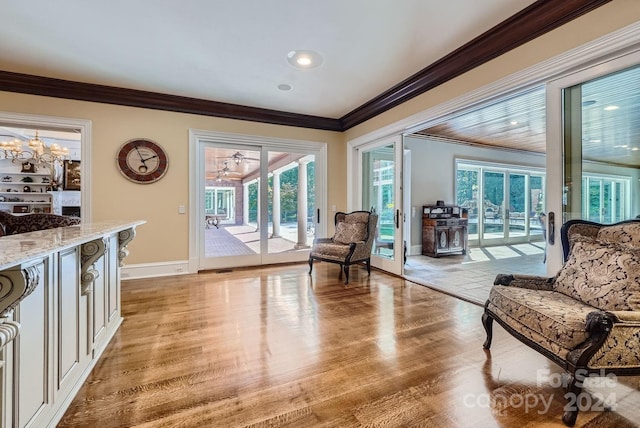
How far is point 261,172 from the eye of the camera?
4945mm

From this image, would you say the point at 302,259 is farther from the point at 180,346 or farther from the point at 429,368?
the point at 429,368

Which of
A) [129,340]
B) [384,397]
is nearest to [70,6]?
[129,340]

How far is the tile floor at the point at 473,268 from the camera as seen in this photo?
144 inches

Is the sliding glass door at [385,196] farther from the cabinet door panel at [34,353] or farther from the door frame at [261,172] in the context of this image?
the cabinet door panel at [34,353]

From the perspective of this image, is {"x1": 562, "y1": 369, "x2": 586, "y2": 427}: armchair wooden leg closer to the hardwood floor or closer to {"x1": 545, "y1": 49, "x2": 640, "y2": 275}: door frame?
the hardwood floor

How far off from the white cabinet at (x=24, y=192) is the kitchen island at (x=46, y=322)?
24.0ft

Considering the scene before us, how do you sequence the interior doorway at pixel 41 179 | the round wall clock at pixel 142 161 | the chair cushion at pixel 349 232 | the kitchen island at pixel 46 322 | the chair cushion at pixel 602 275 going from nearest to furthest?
1. the kitchen island at pixel 46 322
2. the chair cushion at pixel 602 275
3. the round wall clock at pixel 142 161
4. the chair cushion at pixel 349 232
5. the interior doorway at pixel 41 179

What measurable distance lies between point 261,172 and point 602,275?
14.4 feet

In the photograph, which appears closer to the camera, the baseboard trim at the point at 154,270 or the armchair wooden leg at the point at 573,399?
the armchair wooden leg at the point at 573,399

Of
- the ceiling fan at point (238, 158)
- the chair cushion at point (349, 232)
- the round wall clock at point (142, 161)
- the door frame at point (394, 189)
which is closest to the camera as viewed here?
the round wall clock at point (142, 161)

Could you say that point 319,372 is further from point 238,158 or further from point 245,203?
point 238,158

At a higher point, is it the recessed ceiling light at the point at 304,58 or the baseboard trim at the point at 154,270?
the recessed ceiling light at the point at 304,58

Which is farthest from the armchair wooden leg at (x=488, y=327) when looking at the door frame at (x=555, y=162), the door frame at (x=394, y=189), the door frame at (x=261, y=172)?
the door frame at (x=261, y=172)

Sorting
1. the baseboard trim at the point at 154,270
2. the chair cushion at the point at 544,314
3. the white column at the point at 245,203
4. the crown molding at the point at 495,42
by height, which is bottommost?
the baseboard trim at the point at 154,270
